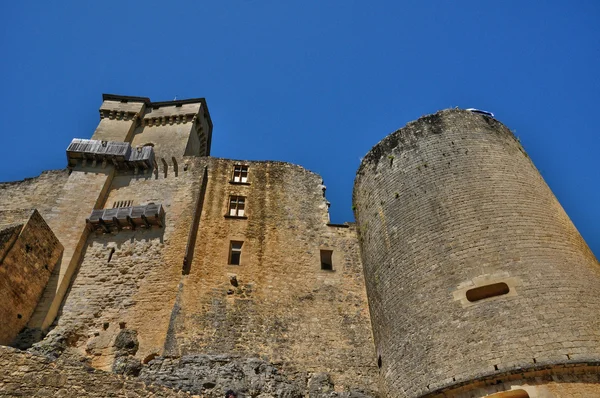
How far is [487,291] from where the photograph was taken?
35.3 ft

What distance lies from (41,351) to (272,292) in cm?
700

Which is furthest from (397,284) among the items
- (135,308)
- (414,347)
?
(135,308)

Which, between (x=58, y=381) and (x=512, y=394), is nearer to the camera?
(x=58, y=381)

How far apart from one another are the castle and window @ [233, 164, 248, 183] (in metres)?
0.10

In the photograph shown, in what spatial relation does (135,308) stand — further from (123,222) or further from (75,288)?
(123,222)

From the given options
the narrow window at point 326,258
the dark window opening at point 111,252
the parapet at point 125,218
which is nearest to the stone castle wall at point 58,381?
the dark window opening at point 111,252

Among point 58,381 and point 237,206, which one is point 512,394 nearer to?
point 58,381

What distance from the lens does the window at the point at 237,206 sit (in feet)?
58.4

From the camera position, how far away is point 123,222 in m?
17.1

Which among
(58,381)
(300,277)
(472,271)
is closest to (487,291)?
(472,271)

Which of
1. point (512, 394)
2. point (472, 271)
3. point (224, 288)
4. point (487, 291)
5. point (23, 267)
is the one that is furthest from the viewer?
point (224, 288)

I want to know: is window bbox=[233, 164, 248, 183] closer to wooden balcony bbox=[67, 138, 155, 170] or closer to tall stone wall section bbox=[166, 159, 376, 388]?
tall stone wall section bbox=[166, 159, 376, 388]

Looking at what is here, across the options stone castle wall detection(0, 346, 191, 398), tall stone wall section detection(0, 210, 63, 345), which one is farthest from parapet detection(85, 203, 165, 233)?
stone castle wall detection(0, 346, 191, 398)

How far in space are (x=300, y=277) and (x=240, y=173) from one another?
6034 millimetres
